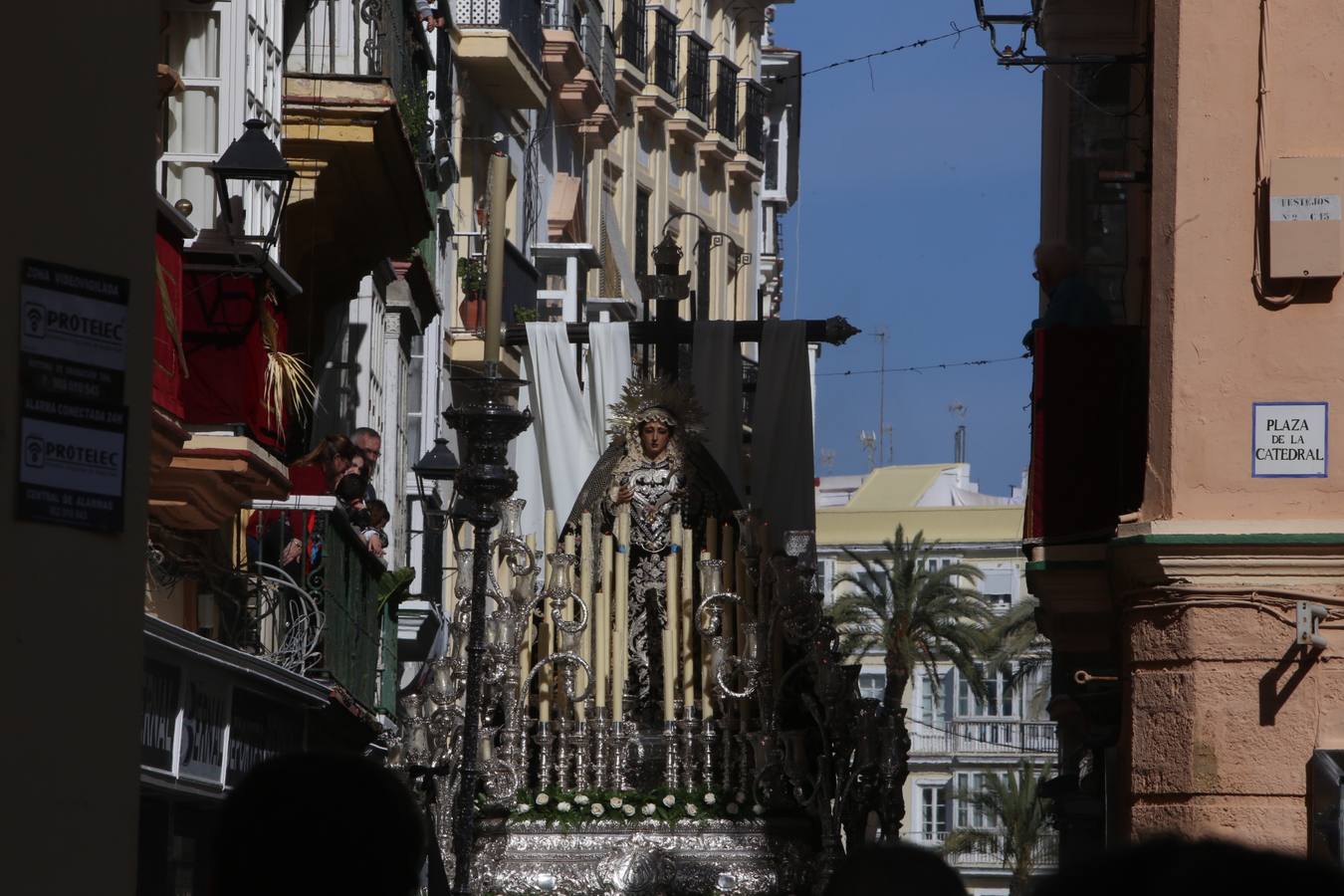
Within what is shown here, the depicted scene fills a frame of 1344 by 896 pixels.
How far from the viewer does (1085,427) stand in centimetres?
952

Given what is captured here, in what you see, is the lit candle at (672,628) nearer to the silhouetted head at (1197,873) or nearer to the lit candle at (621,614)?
the lit candle at (621,614)

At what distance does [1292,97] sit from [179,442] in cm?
410

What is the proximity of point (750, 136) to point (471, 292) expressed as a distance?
15.8 meters

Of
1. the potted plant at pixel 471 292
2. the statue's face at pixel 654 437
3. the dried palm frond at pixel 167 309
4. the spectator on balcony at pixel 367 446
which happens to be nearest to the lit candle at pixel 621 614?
the statue's face at pixel 654 437

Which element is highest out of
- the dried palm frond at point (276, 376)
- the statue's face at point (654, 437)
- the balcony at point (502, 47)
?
the balcony at point (502, 47)

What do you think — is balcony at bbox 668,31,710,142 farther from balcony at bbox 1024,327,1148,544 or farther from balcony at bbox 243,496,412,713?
balcony at bbox 1024,327,1148,544

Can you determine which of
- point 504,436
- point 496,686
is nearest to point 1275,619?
point 504,436

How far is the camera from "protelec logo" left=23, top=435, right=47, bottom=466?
16.2ft

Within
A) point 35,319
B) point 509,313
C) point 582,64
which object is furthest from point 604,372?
point 582,64

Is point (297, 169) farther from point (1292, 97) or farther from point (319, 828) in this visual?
point (319, 828)

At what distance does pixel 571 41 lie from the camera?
2623 centimetres

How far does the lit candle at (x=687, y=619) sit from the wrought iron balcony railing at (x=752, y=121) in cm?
2660

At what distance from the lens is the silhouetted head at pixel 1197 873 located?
66.5 inches

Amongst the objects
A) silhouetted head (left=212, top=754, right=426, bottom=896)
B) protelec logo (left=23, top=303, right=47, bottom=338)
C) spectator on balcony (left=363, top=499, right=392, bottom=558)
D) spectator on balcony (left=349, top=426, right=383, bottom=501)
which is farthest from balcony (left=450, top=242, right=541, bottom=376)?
silhouetted head (left=212, top=754, right=426, bottom=896)
